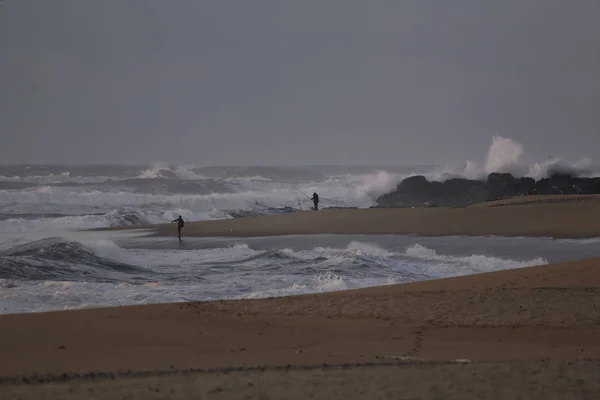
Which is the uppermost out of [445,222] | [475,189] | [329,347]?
[475,189]

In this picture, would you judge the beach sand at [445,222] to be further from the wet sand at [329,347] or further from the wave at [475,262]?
the wet sand at [329,347]

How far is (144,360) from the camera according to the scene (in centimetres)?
667

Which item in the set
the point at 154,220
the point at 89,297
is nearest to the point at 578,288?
the point at 89,297

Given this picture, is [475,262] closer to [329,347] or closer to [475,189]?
[329,347]

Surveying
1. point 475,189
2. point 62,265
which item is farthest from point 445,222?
point 475,189

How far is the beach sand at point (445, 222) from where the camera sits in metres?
21.1

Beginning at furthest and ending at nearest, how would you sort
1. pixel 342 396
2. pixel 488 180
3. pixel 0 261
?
1. pixel 488 180
2. pixel 0 261
3. pixel 342 396

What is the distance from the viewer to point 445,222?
23359 mm

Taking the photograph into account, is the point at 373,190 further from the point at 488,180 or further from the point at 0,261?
the point at 0,261

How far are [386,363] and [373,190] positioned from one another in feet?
126

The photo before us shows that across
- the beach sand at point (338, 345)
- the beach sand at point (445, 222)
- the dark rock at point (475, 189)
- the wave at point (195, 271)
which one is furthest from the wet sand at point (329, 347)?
the dark rock at point (475, 189)

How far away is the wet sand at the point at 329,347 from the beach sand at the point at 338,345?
17 millimetres

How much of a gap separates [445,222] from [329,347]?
16.6 meters

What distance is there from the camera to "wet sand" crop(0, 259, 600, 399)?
551cm
